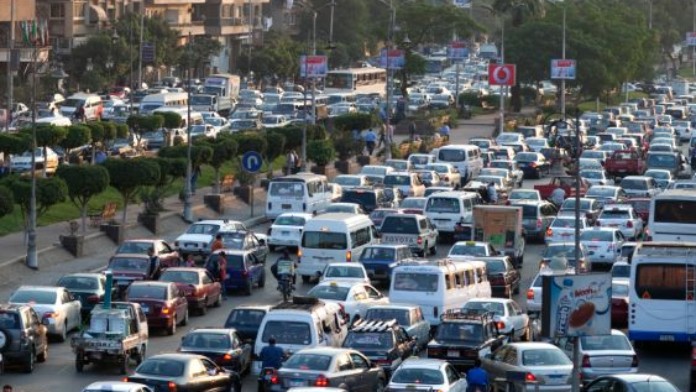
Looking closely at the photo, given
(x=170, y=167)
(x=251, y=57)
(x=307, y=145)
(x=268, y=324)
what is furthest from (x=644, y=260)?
(x=251, y=57)

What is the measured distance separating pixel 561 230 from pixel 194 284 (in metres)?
14.3

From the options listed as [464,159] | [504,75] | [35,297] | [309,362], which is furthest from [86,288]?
[504,75]

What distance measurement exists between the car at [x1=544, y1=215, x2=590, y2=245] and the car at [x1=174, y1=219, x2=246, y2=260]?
338 inches

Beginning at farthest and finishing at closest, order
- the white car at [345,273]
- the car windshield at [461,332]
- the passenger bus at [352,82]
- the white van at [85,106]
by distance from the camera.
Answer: the passenger bus at [352,82] < the white van at [85,106] < the white car at [345,273] < the car windshield at [461,332]

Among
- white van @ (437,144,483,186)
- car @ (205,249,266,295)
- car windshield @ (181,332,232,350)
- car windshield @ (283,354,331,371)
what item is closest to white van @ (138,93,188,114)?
white van @ (437,144,483,186)

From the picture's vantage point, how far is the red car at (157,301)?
41.4 metres

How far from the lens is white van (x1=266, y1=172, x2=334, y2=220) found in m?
61.2

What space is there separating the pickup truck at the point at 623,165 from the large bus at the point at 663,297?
4049 cm

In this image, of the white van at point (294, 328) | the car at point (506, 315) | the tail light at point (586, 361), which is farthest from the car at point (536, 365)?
the car at point (506, 315)

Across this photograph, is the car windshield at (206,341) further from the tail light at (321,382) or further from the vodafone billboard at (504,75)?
the vodafone billboard at (504,75)

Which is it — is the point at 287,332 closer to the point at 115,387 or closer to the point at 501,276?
the point at 115,387

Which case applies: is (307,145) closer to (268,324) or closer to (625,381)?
(268,324)

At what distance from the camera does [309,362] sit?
1297 inches

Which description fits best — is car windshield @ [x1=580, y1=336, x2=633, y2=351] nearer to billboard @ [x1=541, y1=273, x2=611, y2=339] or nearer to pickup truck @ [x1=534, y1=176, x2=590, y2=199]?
billboard @ [x1=541, y1=273, x2=611, y2=339]
